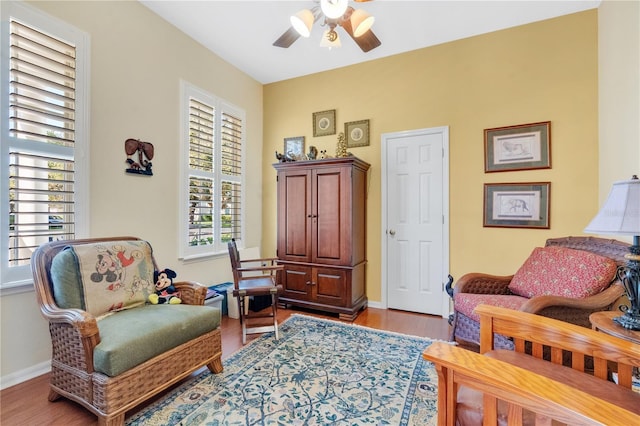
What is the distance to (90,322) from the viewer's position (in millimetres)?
1483

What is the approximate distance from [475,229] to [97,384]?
337cm

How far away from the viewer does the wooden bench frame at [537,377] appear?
74 cm

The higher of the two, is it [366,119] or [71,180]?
[366,119]

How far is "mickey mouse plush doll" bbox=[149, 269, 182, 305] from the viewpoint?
83.4 inches

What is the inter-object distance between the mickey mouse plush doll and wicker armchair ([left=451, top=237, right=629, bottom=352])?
7.44 feet

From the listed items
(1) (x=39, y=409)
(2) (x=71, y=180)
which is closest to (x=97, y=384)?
(1) (x=39, y=409)

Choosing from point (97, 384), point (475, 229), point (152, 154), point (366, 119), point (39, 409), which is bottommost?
point (39, 409)

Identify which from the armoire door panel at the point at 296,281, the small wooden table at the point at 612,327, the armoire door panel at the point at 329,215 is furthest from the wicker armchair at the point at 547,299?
the armoire door panel at the point at 296,281

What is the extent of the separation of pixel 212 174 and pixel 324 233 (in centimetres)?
153

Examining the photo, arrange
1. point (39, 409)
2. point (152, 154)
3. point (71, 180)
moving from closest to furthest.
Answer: point (39, 409) < point (71, 180) < point (152, 154)

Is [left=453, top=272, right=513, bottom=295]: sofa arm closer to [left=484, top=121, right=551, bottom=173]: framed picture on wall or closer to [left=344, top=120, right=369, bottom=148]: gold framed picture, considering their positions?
[left=484, top=121, right=551, bottom=173]: framed picture on wall

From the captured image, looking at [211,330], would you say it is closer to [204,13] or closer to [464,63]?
[204,13]

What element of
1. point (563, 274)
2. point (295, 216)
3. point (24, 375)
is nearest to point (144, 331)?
point (24, 375)

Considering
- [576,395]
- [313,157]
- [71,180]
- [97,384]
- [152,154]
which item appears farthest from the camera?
[313,157]
